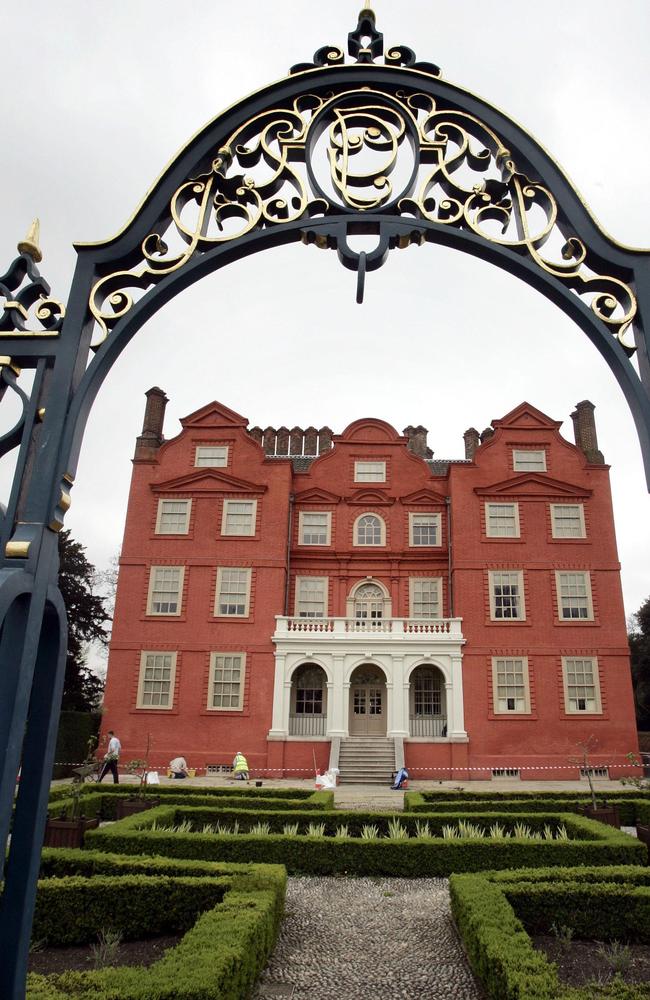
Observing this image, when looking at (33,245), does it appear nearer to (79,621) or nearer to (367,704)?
(367,704)

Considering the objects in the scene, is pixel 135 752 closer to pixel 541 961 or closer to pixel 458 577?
pixel 458 577

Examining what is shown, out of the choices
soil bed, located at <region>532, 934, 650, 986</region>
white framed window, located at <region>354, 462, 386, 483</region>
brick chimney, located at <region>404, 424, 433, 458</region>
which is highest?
brick chimney, located at <region>404, 424, 433, 458</region>

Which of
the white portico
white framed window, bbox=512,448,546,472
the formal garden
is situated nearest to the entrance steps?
the white portico

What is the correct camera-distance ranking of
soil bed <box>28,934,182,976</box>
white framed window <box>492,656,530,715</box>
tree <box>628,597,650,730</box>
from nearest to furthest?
soil bed <box>28,934,182,976</box> → white framed window <box>492,656,530,715</box> → tree <box>628,597,650,730</box>

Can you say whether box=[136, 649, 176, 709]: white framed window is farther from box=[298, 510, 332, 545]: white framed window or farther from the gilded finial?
the gilded finial

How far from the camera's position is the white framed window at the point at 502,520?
27.0 meters

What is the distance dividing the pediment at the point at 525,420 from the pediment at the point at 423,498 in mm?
3843

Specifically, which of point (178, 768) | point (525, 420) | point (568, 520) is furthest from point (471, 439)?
point (178, 768)

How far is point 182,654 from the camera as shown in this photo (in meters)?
25.7

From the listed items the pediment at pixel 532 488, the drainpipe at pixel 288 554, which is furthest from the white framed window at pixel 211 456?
the pediment at pixel 532 488

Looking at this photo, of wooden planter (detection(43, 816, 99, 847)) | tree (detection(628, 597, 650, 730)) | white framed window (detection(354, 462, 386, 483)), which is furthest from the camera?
tree (detection(628, 597, 650, 730))

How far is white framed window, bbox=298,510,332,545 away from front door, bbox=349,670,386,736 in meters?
5.72

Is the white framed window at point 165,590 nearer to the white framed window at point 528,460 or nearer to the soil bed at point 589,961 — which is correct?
the white framed window at point 528,460

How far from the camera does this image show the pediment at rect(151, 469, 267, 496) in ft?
90.2
